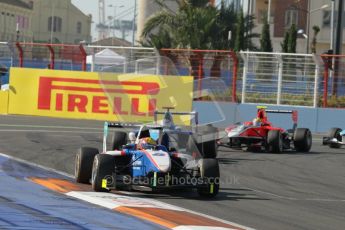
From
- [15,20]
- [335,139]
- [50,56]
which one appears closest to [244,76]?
[335,139]

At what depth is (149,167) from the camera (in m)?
12.1

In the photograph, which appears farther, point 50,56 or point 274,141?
point 50,56

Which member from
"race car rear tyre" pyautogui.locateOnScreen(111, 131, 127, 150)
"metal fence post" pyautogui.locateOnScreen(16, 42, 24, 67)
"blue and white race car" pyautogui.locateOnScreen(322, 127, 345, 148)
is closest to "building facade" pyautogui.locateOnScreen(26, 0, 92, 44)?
"metal fence post" pyautogui.locateOnScreen(16, 42, 24, 67)

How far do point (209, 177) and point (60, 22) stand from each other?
4622 inches

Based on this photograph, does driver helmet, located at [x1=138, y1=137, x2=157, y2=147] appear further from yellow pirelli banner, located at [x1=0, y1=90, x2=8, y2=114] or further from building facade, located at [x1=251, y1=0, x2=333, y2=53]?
building facade, located at [x1=251, y1=0, x2=333, y2=53]

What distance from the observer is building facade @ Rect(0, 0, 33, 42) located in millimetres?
103250

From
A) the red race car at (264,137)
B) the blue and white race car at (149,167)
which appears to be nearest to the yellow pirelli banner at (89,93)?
the red race car at (264,137)

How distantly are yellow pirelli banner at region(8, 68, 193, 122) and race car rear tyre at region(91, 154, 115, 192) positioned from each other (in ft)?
53.4

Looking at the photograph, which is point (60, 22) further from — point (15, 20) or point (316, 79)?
point (316, 79)

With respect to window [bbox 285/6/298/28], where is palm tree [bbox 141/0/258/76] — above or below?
below

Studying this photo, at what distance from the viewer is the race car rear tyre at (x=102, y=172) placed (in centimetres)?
1196

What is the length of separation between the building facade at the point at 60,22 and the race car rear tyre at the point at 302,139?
313 feet

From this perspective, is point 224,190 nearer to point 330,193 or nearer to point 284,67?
point 330,193

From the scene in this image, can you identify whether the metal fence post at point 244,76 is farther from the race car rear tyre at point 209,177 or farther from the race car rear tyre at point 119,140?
the race car rear tyre at point 209,177
